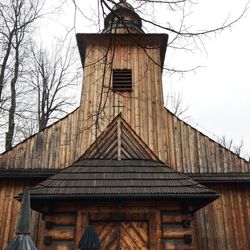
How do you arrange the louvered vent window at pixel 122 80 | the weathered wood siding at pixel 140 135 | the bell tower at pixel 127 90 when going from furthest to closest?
the louvered vent window at pixel 122 80, the bell tower at pixel 127 90, the weathered wood siding at pixel 140 135

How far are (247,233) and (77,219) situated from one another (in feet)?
15.8

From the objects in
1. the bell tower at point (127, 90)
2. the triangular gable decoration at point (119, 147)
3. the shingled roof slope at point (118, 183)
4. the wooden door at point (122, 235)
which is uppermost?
the bell tower at point (127, 90)

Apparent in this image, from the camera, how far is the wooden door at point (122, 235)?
25.5 feet

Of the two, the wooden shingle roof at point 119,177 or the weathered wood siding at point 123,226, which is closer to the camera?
the wooden shingle roof at point 119,177

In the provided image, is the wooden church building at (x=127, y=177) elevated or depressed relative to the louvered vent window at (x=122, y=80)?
depressed

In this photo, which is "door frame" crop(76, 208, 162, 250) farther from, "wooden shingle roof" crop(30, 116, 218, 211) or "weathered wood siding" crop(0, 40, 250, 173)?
"weathered wood siding" crop(0, 40, 250, 173)

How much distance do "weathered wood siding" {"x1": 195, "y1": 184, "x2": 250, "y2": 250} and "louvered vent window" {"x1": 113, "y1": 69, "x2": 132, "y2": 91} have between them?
454 cm

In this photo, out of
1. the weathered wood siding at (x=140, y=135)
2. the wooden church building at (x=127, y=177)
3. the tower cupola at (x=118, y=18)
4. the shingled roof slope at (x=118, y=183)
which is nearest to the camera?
the tower cupola at (x=118, y=18)

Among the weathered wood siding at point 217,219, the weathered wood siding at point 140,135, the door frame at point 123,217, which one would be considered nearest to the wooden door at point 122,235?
the door frame at point 123,217

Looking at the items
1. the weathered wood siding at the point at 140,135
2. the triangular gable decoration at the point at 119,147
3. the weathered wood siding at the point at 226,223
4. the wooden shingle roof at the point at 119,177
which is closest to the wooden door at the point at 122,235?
the wooden shingle roof at the point at 119,177

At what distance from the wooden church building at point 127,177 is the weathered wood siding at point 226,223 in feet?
0.09

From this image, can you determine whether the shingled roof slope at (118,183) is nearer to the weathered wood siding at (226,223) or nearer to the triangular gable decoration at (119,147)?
the triangular gable decoration at (119,147)

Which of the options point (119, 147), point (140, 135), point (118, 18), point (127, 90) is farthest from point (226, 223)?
point (118, 18)

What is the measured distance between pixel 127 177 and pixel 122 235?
1.36 meters
